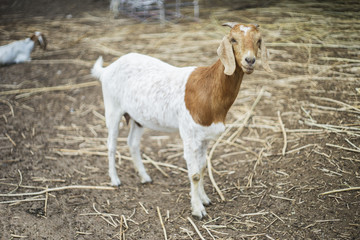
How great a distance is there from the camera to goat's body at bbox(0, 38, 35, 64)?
23.4 ft

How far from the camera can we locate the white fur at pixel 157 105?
3.48 meters

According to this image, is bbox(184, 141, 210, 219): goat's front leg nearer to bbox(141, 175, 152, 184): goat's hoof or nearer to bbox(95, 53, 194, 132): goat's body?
bbox(95, 53, 194, 132): goat's body

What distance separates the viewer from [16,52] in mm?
7293

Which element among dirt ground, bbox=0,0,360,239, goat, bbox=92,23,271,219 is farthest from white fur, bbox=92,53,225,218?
dirt ground, bbox=0,0,360,239

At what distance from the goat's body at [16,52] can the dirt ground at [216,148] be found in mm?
196

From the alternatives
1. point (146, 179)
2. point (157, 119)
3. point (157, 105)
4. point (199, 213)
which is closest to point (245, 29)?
point (157, 105)

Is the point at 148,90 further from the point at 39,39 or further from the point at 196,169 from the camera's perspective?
the point at 39,39

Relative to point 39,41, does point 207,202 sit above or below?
below

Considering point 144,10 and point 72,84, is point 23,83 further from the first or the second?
point 144,10

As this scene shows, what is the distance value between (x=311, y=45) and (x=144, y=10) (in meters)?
5.74

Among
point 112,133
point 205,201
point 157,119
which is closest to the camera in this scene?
point 157,119

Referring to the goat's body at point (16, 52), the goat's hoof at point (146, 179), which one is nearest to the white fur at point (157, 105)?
the goat's hoof at point (146, 179)

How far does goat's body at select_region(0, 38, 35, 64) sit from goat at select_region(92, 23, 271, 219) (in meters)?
3.84

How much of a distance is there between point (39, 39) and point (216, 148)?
5025 millimetres
